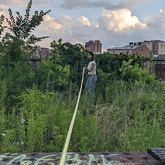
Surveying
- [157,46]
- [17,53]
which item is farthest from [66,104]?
[157,46]

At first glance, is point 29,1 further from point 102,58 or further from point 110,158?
point 110,158

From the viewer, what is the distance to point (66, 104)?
491 cm

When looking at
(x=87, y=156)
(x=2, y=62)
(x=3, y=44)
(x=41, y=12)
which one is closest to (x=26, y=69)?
(x=2, y=62)

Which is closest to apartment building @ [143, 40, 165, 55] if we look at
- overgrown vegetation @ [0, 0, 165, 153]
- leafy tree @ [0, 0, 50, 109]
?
overgrown vegetation @ [0, 0, 165, 153]

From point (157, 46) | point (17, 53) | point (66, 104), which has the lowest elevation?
point (66, 104)

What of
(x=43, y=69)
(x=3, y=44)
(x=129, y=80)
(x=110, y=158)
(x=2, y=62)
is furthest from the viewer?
(x=129, y=80)

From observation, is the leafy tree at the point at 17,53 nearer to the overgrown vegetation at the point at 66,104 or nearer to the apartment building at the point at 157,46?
the overgrown vegetation at the point at 66,104

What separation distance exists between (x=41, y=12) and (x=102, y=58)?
280cm

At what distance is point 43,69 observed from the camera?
5.90 metres

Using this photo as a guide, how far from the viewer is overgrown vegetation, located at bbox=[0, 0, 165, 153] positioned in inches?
108

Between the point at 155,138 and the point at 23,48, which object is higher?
the point at 23,48

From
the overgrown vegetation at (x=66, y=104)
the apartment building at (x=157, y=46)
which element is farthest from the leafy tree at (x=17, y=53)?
the apartment building at (x=157, y=46)

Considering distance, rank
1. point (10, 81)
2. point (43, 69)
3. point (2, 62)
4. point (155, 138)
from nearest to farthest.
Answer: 1. point (155, 138)
2. point (10, 81)
3. point (2, 62)
4. point (43, 69)

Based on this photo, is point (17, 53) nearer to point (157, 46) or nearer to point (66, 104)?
point (66, 104)
